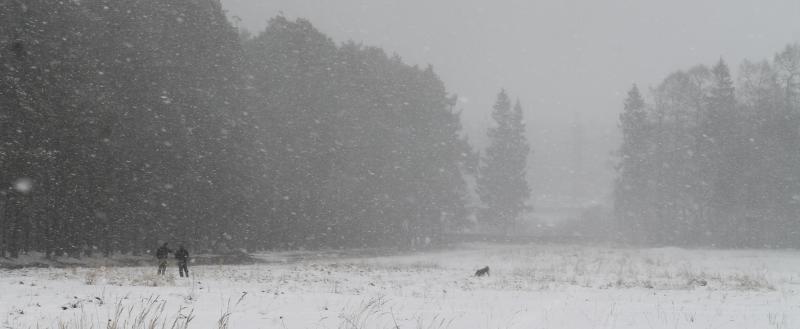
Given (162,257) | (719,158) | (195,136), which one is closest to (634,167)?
(719,158)

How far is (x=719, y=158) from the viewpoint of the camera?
47688 mm

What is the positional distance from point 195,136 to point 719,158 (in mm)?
41564

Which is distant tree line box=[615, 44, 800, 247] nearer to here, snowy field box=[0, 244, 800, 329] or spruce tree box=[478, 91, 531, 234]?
spruce tree box=[478, 91, 531, 234]

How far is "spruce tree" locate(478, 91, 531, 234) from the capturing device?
6406 centimetres

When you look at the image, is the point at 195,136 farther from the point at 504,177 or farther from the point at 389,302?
the point at 504,177

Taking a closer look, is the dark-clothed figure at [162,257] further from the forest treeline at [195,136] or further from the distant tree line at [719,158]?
the distant tree line at [719,158]

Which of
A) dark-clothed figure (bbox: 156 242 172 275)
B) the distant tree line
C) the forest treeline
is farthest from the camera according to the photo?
the distant tree line

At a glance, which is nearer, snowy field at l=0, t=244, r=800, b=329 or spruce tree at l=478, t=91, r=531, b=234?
snowy field at l=0, t=244, r=800, b=329

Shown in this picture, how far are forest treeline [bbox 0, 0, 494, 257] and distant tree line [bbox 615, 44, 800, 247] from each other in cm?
2033

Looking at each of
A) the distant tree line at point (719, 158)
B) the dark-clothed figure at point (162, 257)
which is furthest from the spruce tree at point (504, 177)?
the dark-clothed figure at point (162, 257)

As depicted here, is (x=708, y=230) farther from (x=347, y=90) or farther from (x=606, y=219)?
(x=347, y=90)

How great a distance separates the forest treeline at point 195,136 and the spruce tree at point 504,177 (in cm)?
1146

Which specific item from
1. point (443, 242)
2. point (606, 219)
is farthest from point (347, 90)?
point (606, 219)

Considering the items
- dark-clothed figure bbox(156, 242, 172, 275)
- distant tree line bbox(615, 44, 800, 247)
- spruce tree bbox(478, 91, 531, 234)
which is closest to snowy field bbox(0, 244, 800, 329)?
dark-clothed figure bbox(156, 242, 172, 275)
